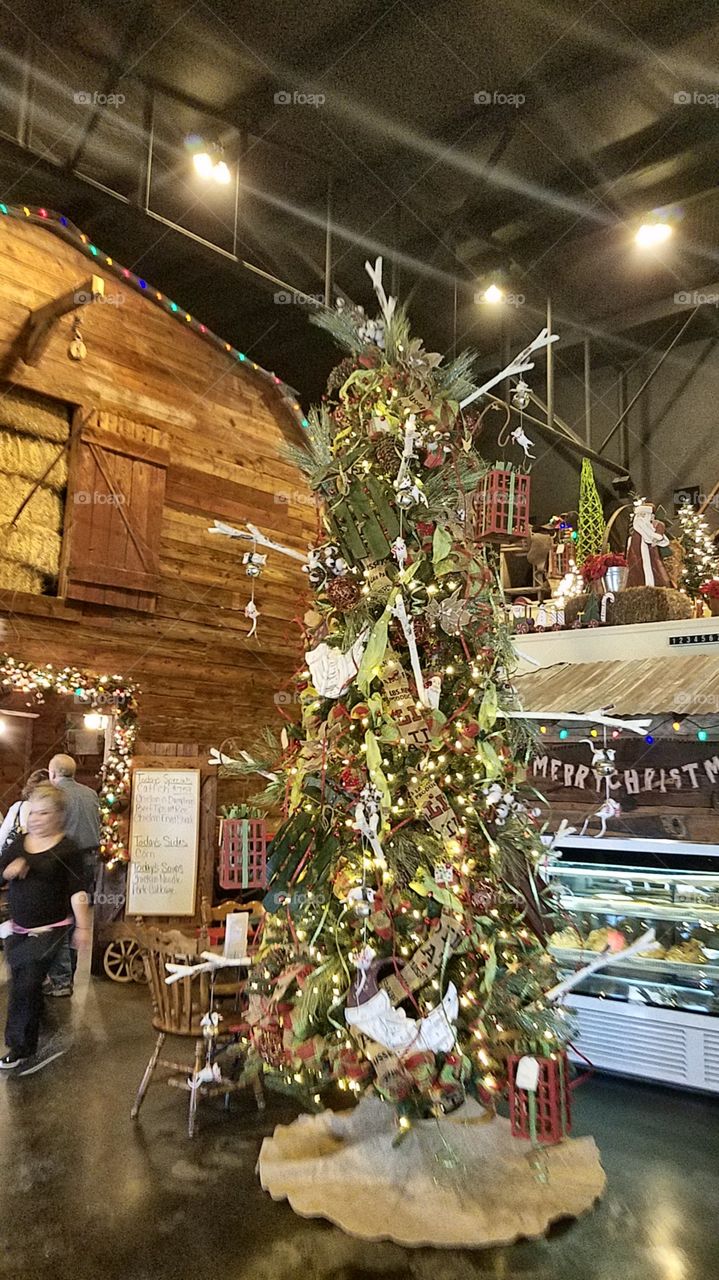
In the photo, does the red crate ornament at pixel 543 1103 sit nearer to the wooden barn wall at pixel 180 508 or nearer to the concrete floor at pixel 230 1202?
the concrete floor at pixel 230 1202

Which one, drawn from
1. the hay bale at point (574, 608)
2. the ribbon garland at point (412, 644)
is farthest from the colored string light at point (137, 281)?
the ribbon garland at point (412, 644)

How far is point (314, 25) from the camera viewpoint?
211 inches

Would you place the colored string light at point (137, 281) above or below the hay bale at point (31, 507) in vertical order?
above

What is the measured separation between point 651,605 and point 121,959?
4858 mm

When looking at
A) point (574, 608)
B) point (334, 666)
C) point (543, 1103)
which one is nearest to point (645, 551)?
point (574, 608)

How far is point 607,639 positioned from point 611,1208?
2.99 meters

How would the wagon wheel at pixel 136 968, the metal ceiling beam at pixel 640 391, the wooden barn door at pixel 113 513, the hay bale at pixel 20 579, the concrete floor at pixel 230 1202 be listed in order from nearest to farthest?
1. the concrete floor at pixel 230 1202
2. the wagon wheel at pixel 136 968
3. the hay bale at pixel 20 579
4. the wooden barn door at pixel 113 513
5. the metal ceiling beam at pixel 640 391

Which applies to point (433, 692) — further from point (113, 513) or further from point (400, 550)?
point (113, 513)

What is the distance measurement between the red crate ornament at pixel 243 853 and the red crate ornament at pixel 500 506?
1.56 meters

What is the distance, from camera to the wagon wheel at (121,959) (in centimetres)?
629

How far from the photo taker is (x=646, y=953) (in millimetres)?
4336

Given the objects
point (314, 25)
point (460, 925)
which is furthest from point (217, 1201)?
point (314, 25)

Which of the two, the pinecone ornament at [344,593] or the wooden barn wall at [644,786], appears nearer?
the pinecone ornament at [344,593]

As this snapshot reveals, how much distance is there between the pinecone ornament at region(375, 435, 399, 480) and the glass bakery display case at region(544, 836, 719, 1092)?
6.43 feet
